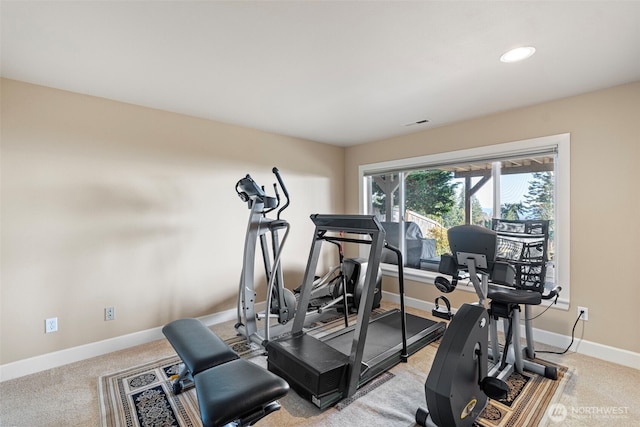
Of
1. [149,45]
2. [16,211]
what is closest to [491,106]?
[149,45]

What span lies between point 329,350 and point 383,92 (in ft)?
7.35

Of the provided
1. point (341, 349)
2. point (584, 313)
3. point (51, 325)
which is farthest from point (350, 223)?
point (51, 325)

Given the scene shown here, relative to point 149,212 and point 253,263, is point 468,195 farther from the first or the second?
point 149,212

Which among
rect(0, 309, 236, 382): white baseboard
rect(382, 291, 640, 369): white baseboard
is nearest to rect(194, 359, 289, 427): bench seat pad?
rect(0, 309, 236, 382): white baseboard

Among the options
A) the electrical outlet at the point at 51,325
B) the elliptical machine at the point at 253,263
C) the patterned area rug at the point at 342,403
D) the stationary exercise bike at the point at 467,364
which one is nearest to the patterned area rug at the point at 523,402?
the patterned area rug at the point at 342,403

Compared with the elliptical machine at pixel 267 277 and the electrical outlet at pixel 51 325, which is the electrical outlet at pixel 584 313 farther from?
the electrical outlet at pixel 51 325

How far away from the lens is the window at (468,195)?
2.79 metres

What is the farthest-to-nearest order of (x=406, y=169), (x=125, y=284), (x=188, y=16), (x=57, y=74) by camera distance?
1. (x=406, y=169)
2. (x=125, y=284)
3. (x=57, y=74)
4. (x=188, y=16)

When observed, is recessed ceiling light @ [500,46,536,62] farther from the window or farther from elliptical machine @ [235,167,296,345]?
elliptical machine @ [235,167,296,345]

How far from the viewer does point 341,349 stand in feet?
8.38

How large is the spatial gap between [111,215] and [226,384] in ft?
7.23

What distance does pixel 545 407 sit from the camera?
193 cm

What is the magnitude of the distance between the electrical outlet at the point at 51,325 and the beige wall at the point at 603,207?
448cm

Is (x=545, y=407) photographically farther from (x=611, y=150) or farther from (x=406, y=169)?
(x=406, y=169)
